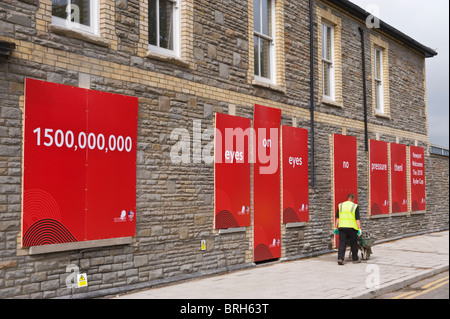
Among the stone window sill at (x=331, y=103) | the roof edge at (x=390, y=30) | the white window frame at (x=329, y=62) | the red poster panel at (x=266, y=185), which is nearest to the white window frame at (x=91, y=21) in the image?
the red poster panel at (x=266, y=185)

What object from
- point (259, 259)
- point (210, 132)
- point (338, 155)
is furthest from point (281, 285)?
point (338, 155)

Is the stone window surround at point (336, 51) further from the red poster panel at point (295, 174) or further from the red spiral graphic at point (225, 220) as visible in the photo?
the red spiral graphic at point (225, 220)

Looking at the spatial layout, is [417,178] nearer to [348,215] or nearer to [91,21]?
[348,215]

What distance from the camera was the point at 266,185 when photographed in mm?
13055

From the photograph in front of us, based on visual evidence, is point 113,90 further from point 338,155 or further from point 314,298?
point 338,155

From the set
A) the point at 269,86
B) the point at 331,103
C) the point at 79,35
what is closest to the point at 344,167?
the point at 331,103

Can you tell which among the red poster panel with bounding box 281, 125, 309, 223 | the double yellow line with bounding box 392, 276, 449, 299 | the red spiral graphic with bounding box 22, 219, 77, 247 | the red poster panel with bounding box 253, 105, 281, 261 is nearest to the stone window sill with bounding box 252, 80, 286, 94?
the red poster panel with bounding box 253, 105, 281, 261

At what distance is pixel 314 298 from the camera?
8562 millimetres

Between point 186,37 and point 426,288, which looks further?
point 186,37

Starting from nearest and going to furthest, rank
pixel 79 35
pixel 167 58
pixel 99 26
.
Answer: pixel 79 35 < pixel 99 26 < pixel 167 58

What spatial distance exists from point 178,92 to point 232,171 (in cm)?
235

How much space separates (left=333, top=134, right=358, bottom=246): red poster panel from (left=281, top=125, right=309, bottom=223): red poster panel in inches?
74.2

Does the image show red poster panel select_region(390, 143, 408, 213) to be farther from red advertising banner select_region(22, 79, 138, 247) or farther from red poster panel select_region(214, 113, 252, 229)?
red advertising banner select_region(22, 79, 138, 247)

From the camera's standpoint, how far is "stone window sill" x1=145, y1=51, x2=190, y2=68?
10.1m
